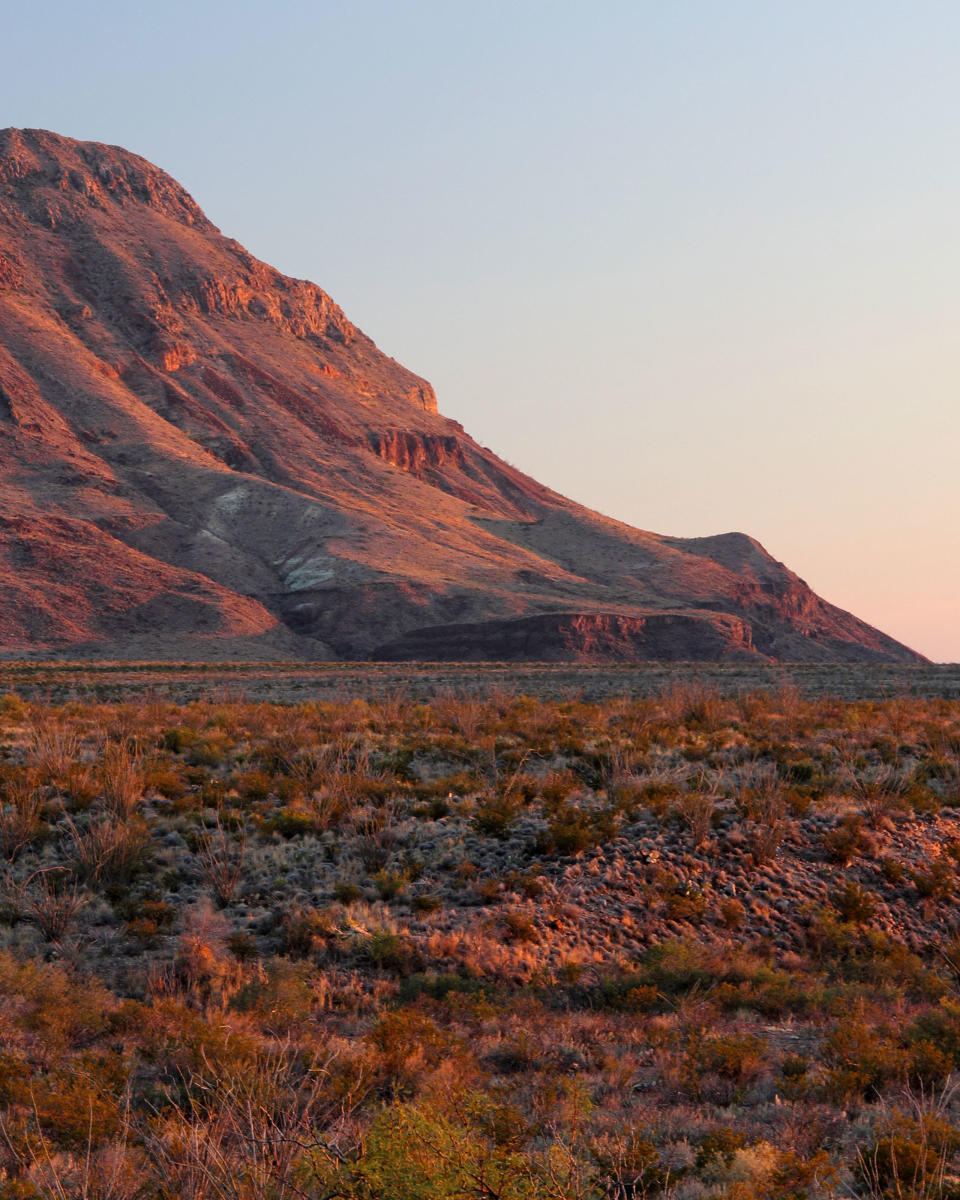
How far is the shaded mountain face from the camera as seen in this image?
75.8 meters

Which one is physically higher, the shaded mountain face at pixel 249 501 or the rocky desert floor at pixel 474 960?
the shaded mountain face at pixel 249 501

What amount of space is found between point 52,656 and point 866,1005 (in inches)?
2421

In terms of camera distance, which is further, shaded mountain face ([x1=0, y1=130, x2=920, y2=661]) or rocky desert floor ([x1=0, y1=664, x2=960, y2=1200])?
shaded mountain face ([x1=0, y1=130, x2=920, y2=661])

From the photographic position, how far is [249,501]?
92500 mm

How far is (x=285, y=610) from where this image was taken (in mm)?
81438

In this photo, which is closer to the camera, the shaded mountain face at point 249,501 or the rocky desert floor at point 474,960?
the rocky desert floor at point 474,960

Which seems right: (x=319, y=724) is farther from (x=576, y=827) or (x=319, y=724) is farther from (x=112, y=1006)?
(x=112, y=1006)

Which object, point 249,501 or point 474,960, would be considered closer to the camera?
point 474,960

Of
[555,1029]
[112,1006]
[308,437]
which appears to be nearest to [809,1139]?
[555,1029]

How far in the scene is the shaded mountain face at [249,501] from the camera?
75.8 meters

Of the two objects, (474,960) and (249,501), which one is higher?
(249,501)

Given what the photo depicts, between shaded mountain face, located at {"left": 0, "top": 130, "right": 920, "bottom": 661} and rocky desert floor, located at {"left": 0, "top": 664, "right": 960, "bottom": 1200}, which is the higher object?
shaded mountain face, located at {"left": 0, "top": 130, "right": 920, "bottom": 661}

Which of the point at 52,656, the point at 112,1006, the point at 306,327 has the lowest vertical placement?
the point at 52,656

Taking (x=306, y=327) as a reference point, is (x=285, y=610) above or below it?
below
